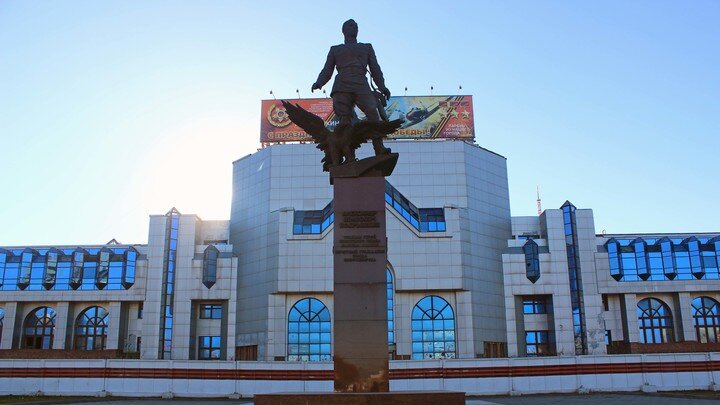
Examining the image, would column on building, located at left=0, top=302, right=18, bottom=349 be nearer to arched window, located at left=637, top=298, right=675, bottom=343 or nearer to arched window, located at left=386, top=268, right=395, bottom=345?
arched window, located at left=386, top=268, right=395, bottom=345

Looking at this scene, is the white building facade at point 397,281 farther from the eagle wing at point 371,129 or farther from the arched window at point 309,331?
the eagle wing at point 371,129

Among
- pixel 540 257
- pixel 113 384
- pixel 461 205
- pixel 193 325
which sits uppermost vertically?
pixel 461 205

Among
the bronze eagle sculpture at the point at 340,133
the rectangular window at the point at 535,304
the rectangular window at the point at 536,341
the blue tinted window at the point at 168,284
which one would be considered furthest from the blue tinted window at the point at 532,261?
the bronze eagle sculpture at the point at 340,133

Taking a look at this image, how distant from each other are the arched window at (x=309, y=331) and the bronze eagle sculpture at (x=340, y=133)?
38319mm

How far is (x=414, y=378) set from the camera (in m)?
29.9

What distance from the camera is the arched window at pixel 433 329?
53.5m

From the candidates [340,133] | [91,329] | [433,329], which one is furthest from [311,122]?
[91,329]

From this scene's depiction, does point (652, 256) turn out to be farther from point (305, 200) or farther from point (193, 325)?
point (193, 325)

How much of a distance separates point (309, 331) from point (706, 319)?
1431 inches

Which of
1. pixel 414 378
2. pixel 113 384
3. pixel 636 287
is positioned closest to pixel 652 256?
pixel 636 287

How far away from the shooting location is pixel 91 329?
2391 inches

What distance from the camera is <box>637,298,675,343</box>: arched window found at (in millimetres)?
59062

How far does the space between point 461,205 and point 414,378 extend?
31.5m

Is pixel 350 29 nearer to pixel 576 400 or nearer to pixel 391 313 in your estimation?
pixel 576 400
